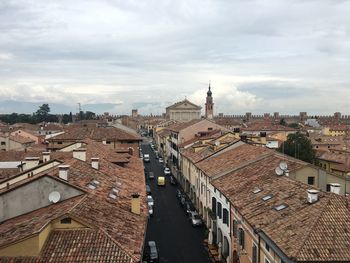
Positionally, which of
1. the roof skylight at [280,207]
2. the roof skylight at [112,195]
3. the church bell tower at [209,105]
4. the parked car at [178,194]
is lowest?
the parked car at [178,194]

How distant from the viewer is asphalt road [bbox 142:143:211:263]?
34.2m

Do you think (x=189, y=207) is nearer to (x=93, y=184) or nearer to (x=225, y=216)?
(x=225, y=216)

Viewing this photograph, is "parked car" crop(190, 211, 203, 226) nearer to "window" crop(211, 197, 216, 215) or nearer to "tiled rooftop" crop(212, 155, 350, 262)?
"window" crop(211, 197, 216, 215)

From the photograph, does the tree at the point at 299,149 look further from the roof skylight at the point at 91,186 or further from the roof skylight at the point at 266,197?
the roof skylight at the point at 91,186

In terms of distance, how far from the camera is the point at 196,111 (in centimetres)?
14288

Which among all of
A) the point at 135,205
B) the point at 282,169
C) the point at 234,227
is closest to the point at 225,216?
the point at 234,227

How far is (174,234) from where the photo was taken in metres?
39.9

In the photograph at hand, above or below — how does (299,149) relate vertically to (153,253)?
above

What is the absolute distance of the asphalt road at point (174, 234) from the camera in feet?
112

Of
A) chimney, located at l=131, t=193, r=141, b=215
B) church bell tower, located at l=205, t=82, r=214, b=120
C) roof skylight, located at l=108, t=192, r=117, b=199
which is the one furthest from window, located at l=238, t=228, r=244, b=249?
church bell tower, located at l=205, t=82, r=214, b=120

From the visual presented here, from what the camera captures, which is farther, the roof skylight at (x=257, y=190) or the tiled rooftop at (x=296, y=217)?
the roof skylight at (x=257, y=190)

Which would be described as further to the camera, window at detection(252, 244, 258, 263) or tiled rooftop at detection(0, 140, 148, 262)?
window at detection(252, 244, 258, 263)

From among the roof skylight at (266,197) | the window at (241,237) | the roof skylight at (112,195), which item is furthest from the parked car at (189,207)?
the roof skylight at (112,195)

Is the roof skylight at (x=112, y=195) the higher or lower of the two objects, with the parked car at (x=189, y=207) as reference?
higher
